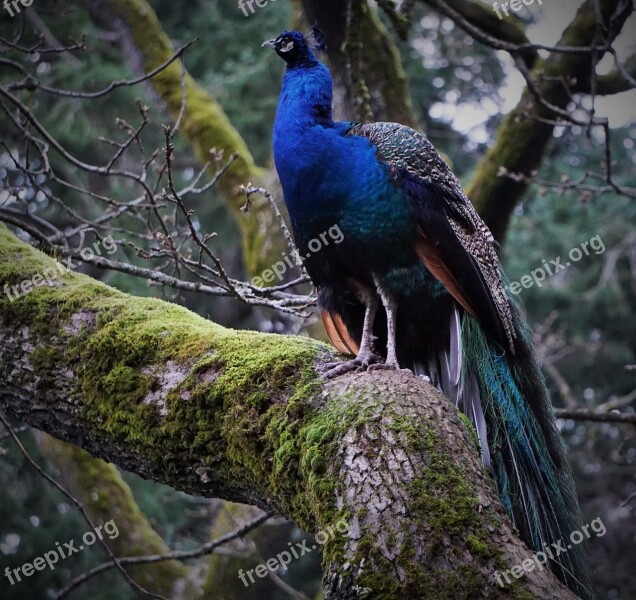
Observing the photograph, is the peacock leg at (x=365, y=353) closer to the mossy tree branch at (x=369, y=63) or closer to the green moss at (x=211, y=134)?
the mossy tree branch at (x=369, y=63)

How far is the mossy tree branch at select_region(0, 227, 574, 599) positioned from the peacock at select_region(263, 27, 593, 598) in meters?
0.62

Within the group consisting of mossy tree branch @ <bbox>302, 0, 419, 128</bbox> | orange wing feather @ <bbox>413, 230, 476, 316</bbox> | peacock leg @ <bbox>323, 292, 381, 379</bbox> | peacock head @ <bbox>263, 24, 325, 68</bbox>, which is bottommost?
peacock leg @ <bbox>323, 292, 381, 379</bbox>

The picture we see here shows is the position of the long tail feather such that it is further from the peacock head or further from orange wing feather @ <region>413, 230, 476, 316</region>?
the peacock head

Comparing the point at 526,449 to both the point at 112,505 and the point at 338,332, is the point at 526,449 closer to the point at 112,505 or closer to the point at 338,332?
the point at 338,332

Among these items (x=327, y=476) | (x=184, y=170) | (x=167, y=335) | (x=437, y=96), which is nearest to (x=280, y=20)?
(x=184, y=170)

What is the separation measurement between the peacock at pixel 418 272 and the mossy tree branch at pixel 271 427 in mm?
624

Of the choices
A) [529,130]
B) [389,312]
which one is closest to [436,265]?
[389,312]

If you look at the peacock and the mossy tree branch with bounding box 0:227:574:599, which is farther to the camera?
the peacock

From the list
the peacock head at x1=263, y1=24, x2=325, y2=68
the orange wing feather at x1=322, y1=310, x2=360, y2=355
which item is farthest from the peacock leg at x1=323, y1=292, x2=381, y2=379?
the peacock head at x1=263, y1=24, x2=325, y2=68

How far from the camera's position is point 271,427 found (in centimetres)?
218

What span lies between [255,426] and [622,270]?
473 inches

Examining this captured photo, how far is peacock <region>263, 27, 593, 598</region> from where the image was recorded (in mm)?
2883

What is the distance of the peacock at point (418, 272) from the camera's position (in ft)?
9.46

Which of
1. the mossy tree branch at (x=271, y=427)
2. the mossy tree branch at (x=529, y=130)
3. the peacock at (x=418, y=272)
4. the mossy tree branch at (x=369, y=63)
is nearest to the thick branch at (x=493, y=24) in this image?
the mossy tree branch at (x=529, y=130)
